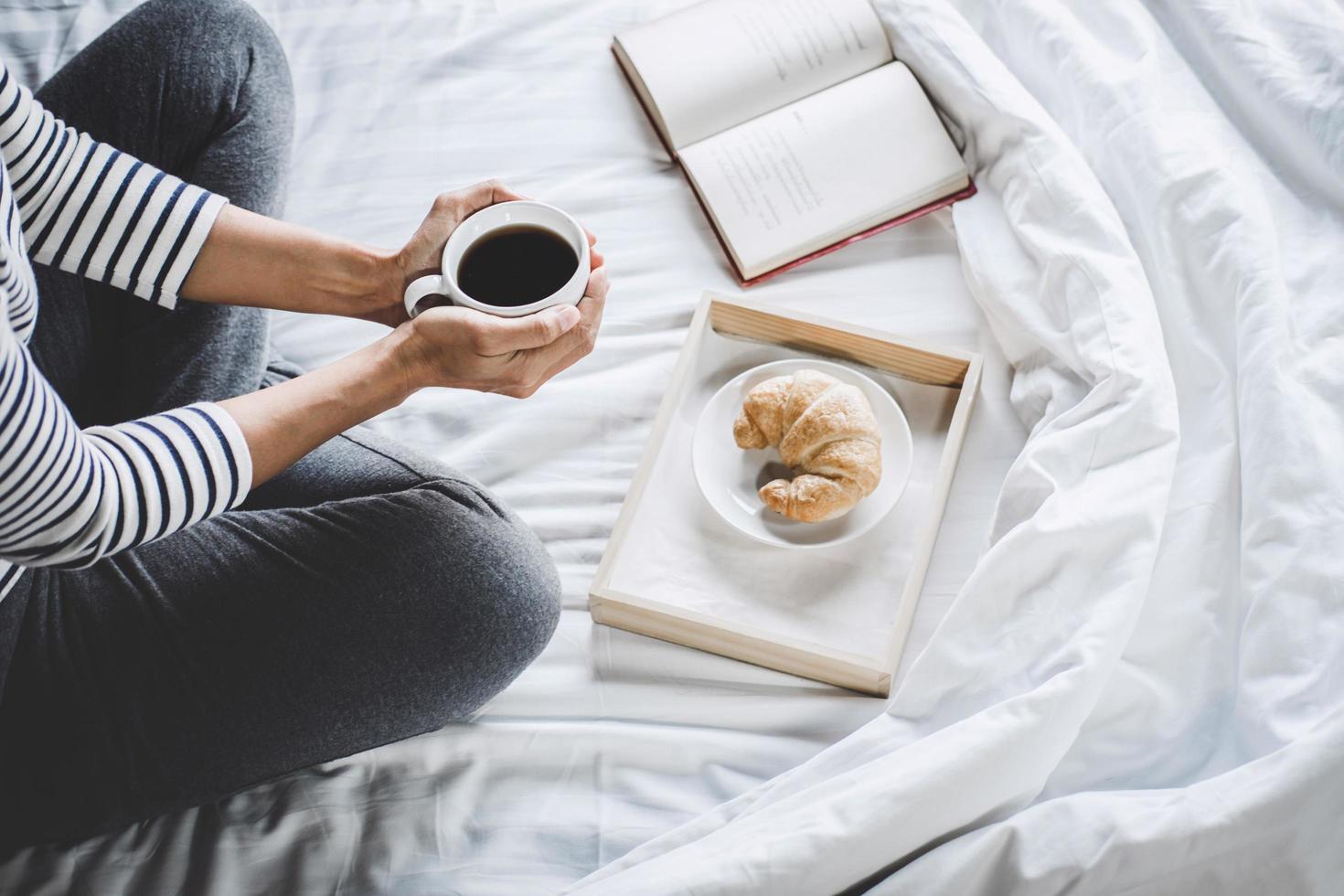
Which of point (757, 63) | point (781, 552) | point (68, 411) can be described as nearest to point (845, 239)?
point (757, 63)

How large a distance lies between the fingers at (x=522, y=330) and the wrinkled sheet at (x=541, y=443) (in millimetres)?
248

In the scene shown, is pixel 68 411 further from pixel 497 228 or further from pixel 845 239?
pixel 845 239

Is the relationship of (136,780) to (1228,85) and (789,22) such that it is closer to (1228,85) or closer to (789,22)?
(789,22)

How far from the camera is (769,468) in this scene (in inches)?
36.1

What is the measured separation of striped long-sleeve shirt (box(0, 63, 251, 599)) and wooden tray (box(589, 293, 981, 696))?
317 millimetres

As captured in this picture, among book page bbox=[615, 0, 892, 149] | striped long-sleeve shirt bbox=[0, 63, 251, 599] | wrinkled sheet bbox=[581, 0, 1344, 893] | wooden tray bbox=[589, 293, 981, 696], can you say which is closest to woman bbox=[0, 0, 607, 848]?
striped long-sleeve shirt bbox=[0, 63, 251, 599]

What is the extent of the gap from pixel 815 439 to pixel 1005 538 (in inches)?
6.7

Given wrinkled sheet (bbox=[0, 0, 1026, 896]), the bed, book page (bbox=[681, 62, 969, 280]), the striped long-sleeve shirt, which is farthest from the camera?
book page (bbox=[681, 62, 969, 280])

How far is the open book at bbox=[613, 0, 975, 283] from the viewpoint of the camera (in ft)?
3.37

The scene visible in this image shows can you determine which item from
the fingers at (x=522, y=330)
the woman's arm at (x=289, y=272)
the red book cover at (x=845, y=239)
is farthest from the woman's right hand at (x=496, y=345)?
the red book cover at (x=845, y=239)

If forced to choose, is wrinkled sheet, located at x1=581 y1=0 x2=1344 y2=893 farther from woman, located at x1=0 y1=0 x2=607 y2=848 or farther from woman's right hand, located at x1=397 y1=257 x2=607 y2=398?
woman's right hand, located at x1=397 y1=257 x2=607 y2=398

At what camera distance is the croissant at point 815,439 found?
2.74 ft

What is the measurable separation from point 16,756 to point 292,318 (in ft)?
1.56

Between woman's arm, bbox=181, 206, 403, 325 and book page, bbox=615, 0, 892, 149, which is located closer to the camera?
woman's arm, bbox=181, 206, 403, 325
